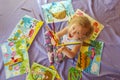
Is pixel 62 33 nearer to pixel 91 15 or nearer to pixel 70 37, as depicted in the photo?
pixel 70 37

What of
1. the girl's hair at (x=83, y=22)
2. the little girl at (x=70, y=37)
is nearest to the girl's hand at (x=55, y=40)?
the little girl at (x=70, y=37)

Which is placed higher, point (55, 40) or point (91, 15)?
point (91, 15)

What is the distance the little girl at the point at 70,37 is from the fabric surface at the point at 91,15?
0.11 feet

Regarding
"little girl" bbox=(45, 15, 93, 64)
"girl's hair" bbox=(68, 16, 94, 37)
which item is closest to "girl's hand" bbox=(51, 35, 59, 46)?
"little girl" bbox=(45, 15, 93, 64)

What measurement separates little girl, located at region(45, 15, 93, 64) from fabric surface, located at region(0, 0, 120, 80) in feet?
0.11

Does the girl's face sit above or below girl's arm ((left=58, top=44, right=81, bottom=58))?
above

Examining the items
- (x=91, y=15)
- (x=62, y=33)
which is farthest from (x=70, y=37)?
(x=91, y=15)

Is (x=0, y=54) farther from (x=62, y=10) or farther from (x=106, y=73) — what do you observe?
(x=106, y=73)

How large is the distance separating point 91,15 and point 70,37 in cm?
22

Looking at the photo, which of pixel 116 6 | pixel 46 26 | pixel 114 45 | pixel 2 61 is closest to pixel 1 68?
pixel 2 61

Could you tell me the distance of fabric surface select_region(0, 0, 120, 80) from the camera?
104 cm

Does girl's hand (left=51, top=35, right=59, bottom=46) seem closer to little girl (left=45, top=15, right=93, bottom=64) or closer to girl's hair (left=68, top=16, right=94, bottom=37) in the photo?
little girl (left=45, top=15, right=93, bottom=64)

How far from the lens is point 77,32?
104 cm

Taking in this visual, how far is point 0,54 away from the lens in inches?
41.2
